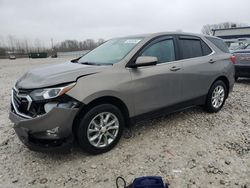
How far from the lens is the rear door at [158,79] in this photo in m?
3.41

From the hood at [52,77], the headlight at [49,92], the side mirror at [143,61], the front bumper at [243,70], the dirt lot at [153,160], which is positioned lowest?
the dirt lot at [153,160]

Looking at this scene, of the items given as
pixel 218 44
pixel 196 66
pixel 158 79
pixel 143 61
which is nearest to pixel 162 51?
pixel 158 79

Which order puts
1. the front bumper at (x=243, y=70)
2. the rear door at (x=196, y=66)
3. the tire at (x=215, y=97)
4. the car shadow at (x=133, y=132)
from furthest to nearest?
the front bumper at (x=243, y=70), the tire at (x=215, y=97), the rear door at (x=196, y=66), the car shadow at (x=133, y=132)

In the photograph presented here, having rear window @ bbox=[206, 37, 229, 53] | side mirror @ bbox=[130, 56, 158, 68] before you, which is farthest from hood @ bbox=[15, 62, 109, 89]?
rear window @ bbox=[206, 37, 229, 53]

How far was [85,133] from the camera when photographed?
2969mm

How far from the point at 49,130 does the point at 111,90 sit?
3.10ft

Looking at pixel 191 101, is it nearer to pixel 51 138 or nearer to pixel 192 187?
pixel 192 187

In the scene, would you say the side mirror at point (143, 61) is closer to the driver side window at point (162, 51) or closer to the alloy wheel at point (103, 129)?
the driver side window at point (162, 51)

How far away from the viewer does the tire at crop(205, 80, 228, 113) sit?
15.2 ft

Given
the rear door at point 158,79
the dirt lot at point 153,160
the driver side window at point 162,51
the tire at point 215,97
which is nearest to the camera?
the dirt lot at point 153,160

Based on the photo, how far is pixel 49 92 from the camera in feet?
9.02

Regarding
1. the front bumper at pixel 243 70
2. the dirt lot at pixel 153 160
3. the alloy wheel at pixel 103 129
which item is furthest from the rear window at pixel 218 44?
the front bumper at pixel 243 70

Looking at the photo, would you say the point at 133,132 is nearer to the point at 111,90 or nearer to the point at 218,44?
the point at 111,90

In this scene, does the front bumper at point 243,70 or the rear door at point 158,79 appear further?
the front bumper at point 243,70
